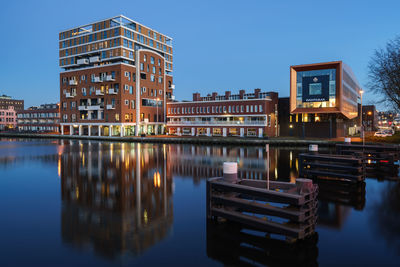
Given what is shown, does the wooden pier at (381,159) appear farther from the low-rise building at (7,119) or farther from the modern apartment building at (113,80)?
the low-rise building at (7,119)

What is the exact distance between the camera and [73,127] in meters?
94.2

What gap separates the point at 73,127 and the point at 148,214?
91295 millimetres

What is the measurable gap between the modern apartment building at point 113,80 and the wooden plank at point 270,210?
6977 centimetres

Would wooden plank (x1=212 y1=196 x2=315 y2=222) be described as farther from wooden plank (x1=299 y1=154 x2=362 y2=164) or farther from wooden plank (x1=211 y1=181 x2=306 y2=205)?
wooden plank (x1=299 y1=154 x2=362 y2=164)

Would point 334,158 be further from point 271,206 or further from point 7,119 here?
point 7,119

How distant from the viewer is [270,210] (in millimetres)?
9445

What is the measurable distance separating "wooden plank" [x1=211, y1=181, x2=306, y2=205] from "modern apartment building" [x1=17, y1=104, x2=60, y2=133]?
133m

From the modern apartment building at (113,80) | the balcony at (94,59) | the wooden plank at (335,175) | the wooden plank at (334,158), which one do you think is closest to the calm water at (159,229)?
the wooden plank at (335,175)

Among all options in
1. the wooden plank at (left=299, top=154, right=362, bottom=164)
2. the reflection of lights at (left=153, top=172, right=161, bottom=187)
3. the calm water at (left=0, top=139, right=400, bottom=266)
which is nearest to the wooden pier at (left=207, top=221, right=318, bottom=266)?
the calm water at (left=0, top=139, right=400, bottom=266)

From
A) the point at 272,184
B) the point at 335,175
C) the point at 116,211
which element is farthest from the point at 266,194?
the point at 335,175

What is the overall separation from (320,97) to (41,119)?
5041 inches

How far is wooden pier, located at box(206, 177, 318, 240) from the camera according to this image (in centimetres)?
907

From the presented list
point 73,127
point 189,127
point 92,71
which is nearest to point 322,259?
point 189,127

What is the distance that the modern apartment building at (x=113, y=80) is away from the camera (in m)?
81.0
